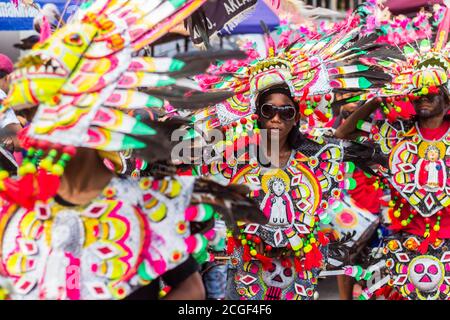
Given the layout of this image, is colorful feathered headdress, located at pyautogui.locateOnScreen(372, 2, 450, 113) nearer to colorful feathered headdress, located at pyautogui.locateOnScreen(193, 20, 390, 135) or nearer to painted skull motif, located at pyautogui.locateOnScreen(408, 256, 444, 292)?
colorful feathered headdress, located at pyautogui.locateOnScreen(193, 20, 390, 135)

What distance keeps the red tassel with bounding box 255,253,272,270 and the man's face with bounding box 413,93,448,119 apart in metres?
1.44

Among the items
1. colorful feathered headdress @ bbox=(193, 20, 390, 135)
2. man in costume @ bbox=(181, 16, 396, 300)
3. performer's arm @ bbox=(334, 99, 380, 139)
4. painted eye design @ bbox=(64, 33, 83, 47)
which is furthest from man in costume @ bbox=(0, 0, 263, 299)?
performer's arm @ bbox=(334, 99, 380, 139)

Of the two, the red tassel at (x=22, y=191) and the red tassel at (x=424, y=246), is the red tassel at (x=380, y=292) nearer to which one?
the red tassel at (x=424, y=246)

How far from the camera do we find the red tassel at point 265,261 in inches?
239

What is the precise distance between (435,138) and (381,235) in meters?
0.90

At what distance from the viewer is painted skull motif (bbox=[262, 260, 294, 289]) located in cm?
608

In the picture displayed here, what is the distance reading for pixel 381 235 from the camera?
7250mm

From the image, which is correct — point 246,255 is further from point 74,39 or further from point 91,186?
point 74,39

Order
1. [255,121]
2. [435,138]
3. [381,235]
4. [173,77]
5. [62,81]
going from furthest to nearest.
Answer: [381,235], [435,138], [255,121], [173,77], [62,81]

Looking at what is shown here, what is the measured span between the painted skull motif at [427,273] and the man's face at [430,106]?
0.90 metres
